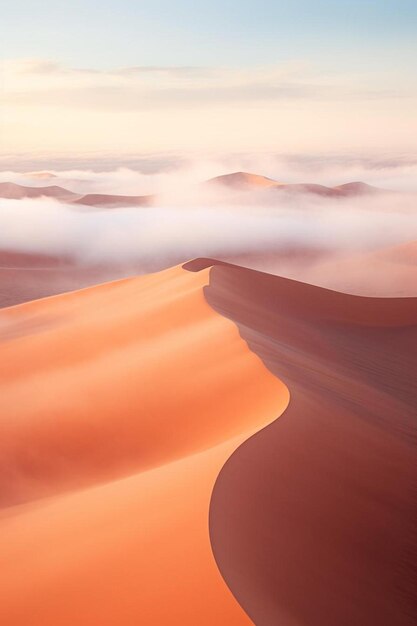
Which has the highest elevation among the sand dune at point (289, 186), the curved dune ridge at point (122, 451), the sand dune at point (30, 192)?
the curved dune ridge at point (122, 451)

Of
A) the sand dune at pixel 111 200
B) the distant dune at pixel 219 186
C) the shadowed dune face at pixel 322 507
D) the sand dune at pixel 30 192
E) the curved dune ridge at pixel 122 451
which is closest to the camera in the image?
the curved dune ridge at pixel 122 451

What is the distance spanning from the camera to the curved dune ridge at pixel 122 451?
4137 mm

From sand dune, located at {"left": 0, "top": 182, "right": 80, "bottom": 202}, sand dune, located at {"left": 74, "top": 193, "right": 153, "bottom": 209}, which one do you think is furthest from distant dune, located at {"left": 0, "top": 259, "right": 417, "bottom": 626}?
sand dune, located at {"left": 0, "top": 182, "right": 80, "bottom": 202}

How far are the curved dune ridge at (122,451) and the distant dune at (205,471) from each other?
0.02 metres

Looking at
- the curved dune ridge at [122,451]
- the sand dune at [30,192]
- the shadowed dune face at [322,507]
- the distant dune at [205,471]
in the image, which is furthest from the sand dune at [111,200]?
the shadowed dune face at [322,507]

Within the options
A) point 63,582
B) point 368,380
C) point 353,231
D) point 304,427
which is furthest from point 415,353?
point 353,231

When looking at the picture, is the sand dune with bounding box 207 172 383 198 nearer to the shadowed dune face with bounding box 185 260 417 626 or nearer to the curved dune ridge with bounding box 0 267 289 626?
the curved dune ridge with bounding box 0 267 289 626

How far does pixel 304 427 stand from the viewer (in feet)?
22.1

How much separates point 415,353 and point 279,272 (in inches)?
959

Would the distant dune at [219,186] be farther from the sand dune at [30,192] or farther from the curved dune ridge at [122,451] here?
the curved dune ridge at [122,451]

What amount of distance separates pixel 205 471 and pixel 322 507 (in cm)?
84

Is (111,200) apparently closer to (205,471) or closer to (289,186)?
(289,186)

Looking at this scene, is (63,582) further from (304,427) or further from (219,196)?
(219,196)

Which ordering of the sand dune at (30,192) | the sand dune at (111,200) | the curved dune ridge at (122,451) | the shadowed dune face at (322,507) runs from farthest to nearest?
the sand dune at (30,192)
the sand dune at (111,200)
the shadowed dune face at (322,507)
the curved dune ridge at (122,451)
